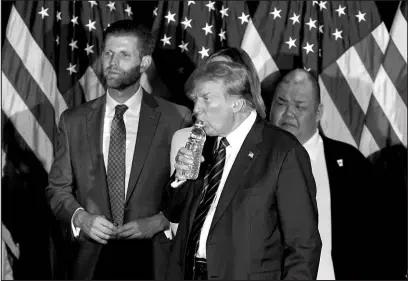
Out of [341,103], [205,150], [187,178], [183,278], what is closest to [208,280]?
[183,278]

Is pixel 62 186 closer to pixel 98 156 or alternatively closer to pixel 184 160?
pixel 98 156

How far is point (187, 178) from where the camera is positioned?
9.95 ft

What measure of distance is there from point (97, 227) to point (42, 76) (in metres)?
1.67

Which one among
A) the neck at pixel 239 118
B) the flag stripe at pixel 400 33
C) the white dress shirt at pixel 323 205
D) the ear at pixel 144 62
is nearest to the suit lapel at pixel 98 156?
the ear at pixel 144 62

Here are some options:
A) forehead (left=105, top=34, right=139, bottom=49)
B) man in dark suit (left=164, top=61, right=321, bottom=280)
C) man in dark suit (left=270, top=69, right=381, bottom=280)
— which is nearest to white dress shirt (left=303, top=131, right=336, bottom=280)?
man in dark suit (left=270, top=69, right=381, bottom=280)

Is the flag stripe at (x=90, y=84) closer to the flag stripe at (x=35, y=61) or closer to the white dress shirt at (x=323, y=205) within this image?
the flag stripe at (x=35, y=61)

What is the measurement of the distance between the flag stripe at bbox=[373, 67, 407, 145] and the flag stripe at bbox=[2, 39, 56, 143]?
7.17 ft

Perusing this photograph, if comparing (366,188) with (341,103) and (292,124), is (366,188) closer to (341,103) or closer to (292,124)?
(292,124)

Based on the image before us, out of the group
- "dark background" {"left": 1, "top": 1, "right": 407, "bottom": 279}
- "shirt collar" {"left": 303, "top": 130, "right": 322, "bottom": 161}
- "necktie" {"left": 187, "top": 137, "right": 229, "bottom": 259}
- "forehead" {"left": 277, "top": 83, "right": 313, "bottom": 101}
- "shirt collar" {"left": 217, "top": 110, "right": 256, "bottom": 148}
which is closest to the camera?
"necktie" {"left": 187, "top": 137, "right": 229, "bottom": 259}

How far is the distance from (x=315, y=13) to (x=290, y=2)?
185mm

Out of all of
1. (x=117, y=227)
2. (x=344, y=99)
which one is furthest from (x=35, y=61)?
(x=344, y=99)

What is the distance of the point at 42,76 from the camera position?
498 centimetres

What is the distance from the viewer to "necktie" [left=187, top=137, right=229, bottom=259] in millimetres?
2939

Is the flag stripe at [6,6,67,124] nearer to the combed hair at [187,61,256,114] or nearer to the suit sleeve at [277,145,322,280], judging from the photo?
the combed hair at [187,61,256,114]
